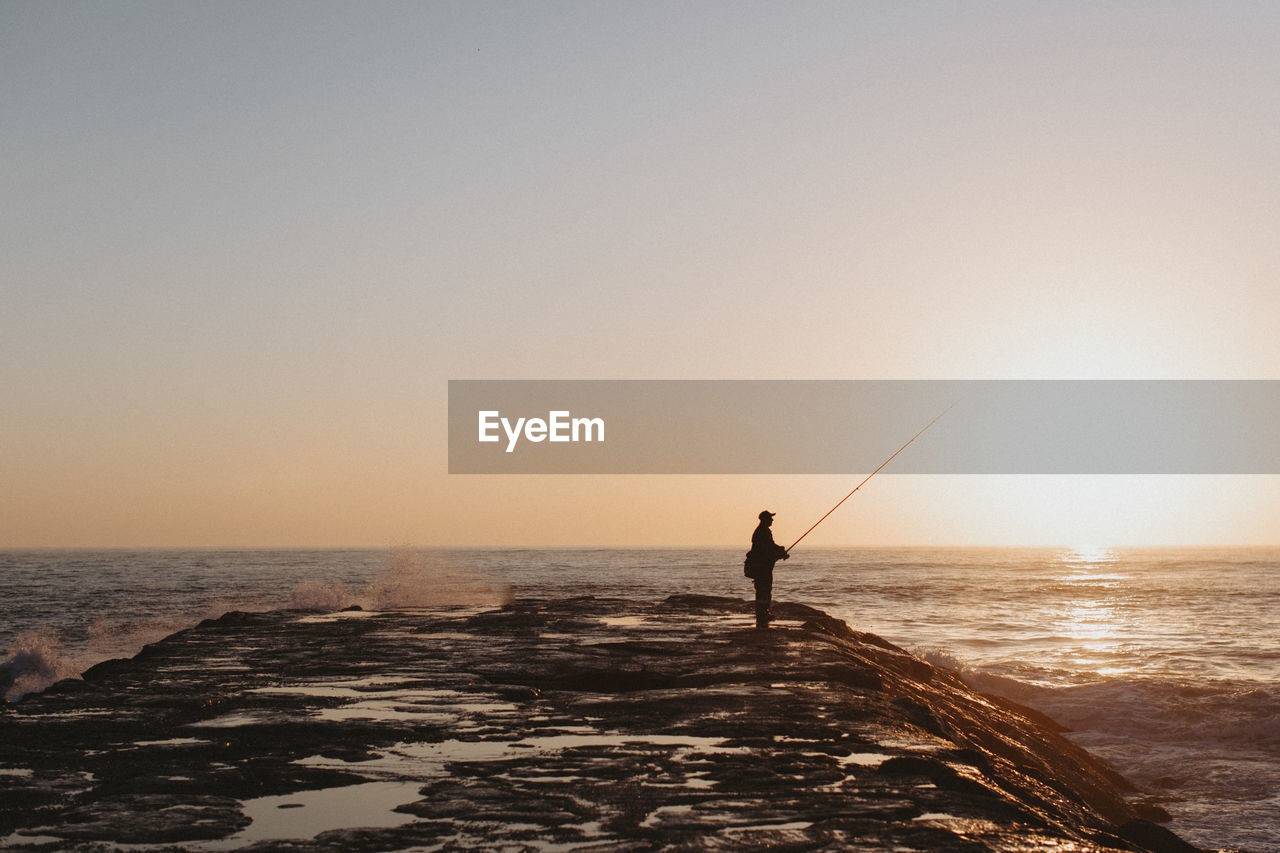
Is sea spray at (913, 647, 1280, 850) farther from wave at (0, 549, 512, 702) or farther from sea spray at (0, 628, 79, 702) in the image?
sea spray at (0, 628, 79, 702)

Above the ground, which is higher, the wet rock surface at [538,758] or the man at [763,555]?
the man at [763,555]

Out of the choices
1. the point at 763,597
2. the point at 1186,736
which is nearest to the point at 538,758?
the point at 763,597

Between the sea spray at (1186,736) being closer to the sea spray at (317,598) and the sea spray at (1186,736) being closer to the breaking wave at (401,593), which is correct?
the breaking wave at (401,593)

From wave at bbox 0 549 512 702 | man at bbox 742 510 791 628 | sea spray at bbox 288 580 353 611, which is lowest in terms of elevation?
wave at bbox 0 549 512 702

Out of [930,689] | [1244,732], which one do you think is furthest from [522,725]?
[1244,732]

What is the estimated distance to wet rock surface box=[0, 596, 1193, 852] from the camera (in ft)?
15.8

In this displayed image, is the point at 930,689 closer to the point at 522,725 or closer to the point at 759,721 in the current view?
the point at 759,721

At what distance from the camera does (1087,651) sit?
2453 cm

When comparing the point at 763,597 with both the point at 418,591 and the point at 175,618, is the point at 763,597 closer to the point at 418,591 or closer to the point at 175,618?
the point at 418,591

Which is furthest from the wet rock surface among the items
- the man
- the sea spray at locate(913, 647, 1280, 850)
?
the man

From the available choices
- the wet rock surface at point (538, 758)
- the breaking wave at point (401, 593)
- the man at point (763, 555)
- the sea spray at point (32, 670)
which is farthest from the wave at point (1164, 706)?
the sea spray at point (32, 670)

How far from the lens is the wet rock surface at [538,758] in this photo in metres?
4.81

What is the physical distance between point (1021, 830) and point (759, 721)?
2842 mm

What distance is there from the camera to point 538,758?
646cm
